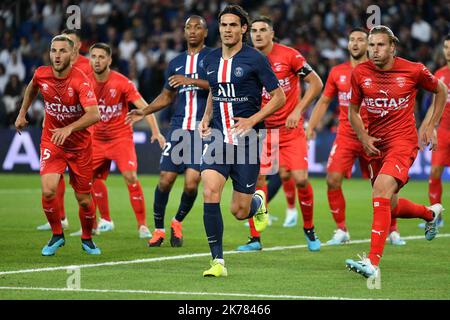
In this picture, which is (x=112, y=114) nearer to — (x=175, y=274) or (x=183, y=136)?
(x=183, y=136)

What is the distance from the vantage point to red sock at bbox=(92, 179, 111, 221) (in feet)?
48.1

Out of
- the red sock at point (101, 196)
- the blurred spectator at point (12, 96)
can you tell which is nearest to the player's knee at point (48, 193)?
the red sock at point (101, 196)

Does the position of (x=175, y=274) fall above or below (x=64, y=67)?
below

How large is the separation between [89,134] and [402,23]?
1629cm

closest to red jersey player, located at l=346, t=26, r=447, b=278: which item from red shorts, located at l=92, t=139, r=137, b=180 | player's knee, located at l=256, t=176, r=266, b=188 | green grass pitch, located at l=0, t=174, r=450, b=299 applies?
green grass pitch, located at l=0, t=174, r=450, b=299

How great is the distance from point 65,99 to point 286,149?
3.14 m

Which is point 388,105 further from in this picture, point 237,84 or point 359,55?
point 359,55

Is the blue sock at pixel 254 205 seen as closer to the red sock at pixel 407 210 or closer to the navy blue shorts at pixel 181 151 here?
the red sock at pixel 407 210

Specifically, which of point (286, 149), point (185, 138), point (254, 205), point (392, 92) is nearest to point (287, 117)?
point (286, 149)

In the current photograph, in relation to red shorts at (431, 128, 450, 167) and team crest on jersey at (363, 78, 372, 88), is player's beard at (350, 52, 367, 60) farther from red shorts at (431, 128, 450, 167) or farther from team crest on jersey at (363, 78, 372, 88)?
team crest on jersey at (363, 78, 372, 88)

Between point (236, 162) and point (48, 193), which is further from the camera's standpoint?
point (48, 193)

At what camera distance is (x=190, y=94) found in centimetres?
1320
